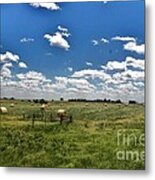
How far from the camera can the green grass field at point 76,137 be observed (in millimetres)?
2020

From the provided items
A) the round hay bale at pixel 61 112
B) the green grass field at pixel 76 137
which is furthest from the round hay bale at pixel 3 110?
the round hay bale at pixel 61 112

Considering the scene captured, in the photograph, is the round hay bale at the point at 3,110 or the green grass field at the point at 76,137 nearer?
the green grass field at the point at 76,137

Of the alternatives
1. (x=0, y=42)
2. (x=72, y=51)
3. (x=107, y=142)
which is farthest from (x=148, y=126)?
(x=0, y=42)

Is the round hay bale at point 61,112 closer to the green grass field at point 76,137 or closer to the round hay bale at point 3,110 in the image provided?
the green grass field at point 76,137

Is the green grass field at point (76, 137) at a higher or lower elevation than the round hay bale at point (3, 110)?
lower

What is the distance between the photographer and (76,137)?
2066 mm

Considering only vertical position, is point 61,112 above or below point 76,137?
above

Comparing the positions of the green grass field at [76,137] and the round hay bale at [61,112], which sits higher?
the round hay bale at [61,112]

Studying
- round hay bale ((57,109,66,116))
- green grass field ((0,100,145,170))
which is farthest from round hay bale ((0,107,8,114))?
round hay bale ((57,109,66,116))

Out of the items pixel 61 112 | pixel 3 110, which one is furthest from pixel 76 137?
pixel 3 110

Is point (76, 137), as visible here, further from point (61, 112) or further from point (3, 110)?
point (3, 110)

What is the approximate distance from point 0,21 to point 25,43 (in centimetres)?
15

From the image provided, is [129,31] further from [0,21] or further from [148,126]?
[0,21]

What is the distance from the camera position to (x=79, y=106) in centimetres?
207
